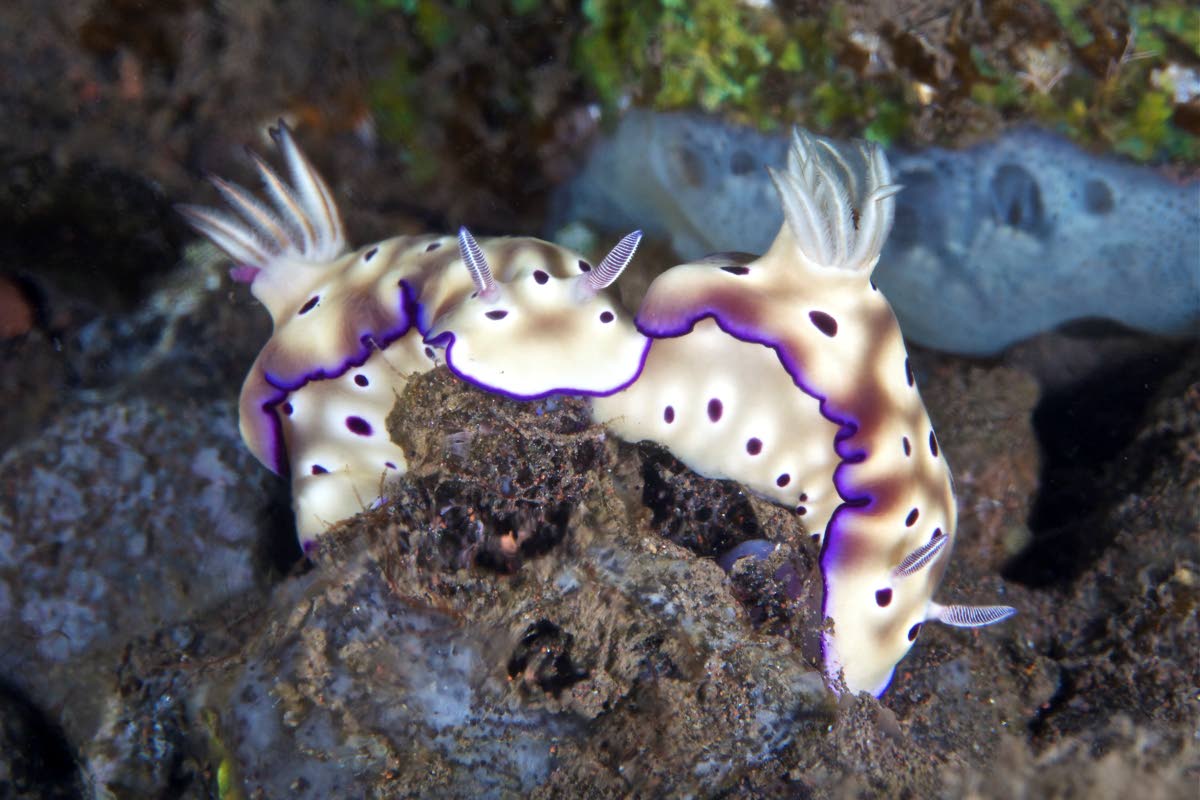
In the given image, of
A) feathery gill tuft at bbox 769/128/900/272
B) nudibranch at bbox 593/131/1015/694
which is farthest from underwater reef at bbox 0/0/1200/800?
feathery gill tuft at bbox 769/128/900/272

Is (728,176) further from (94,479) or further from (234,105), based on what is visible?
(94,479)

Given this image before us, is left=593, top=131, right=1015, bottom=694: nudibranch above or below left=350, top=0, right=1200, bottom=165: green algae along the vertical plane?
below

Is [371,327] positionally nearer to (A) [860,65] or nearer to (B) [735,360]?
(B) [735,360]

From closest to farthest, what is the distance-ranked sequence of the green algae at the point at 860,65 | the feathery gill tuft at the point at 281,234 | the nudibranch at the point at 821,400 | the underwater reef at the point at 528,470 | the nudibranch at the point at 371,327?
the underwater reef at the point at 528,470
the nudibranch at the point at 371,327
the nudibranch at the point at 821,400
the green algae at the point at 860,65
the feathery gill tuft at the point at 281,234

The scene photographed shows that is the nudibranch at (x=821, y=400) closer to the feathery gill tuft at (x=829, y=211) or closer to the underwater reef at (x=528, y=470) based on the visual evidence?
the feathery gill tuft at (x=829, y=211)

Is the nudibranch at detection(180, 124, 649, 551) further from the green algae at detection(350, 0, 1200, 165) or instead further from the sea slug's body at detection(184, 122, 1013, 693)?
the green algae at detection(350, 0, 1200, 165)

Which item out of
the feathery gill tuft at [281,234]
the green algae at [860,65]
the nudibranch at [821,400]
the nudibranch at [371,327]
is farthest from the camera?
the feathery gill tuft at [281,234]

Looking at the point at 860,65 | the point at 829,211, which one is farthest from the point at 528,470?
the point at 860,65

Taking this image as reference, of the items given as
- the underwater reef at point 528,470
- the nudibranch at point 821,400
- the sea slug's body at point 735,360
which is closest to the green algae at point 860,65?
the underwater reef at point 528,470
